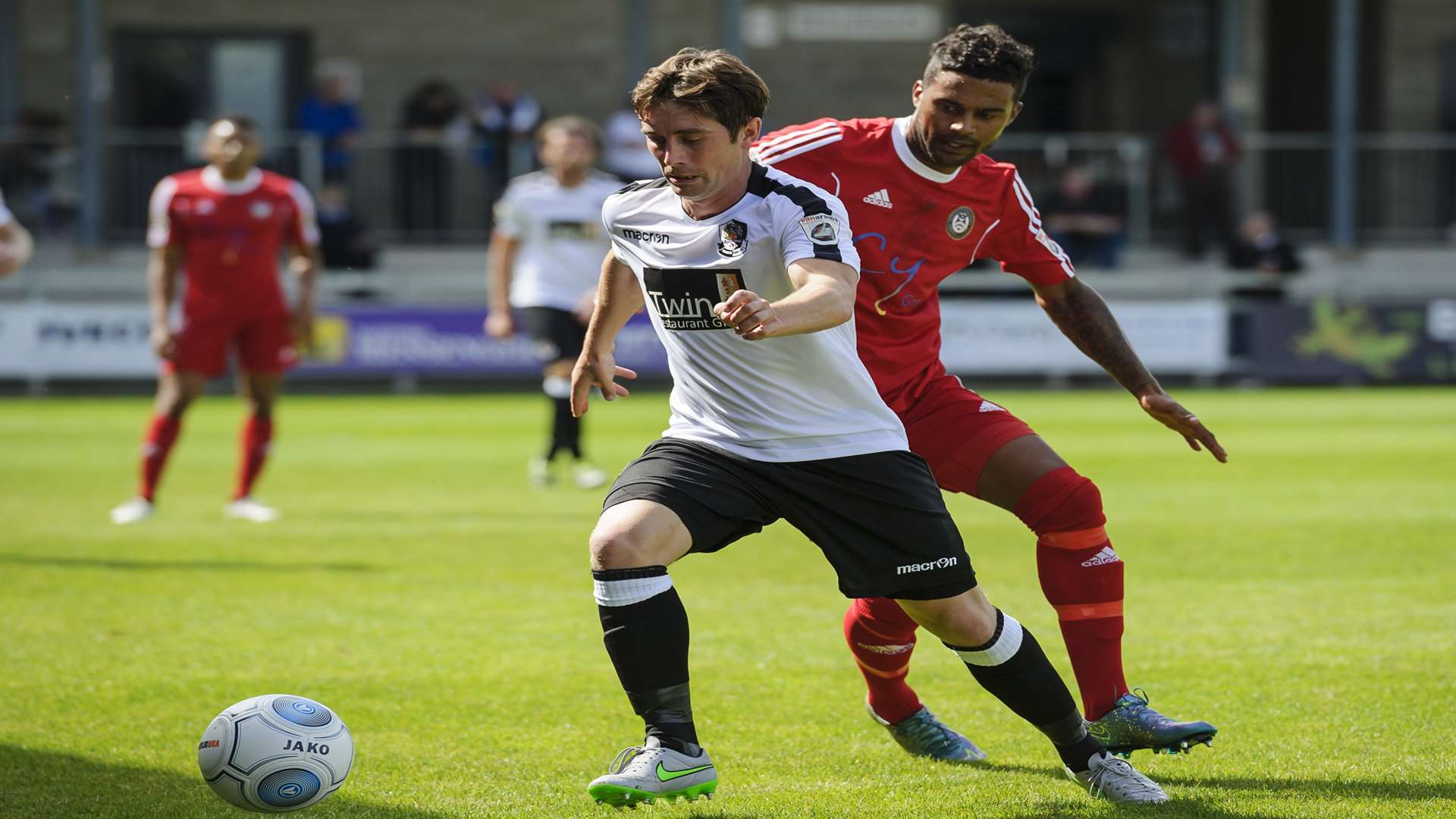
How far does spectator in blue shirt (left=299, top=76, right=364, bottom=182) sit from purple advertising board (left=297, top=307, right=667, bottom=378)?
9.73 feet

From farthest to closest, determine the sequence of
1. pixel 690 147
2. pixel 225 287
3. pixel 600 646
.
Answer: pixel 225 287 < pixel 600 646 < pixel 690 147

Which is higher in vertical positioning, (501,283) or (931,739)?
(501,283)

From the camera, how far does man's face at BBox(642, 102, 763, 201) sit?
3.95m

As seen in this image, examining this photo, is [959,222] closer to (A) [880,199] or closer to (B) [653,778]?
(A) [880,199]

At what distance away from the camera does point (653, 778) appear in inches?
152

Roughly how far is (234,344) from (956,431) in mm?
6255

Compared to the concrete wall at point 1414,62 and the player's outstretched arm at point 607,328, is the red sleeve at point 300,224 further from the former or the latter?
the concrete wall at point 1414,62

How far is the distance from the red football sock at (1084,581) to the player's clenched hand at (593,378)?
1.16m

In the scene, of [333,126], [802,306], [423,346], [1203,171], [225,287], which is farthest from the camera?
[1203,171]

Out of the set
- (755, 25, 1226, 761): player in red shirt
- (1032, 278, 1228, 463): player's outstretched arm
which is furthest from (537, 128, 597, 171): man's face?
(1032, 278, 1228, 463): player's outstretched arm

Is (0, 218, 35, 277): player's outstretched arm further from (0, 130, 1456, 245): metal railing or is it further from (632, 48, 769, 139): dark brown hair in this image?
(0, 130, 1456, 245): metal railing

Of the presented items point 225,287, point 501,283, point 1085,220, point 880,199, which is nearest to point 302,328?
point 225,287

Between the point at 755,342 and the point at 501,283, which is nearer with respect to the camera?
the point at 755,342

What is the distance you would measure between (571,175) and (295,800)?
796 centimetres
